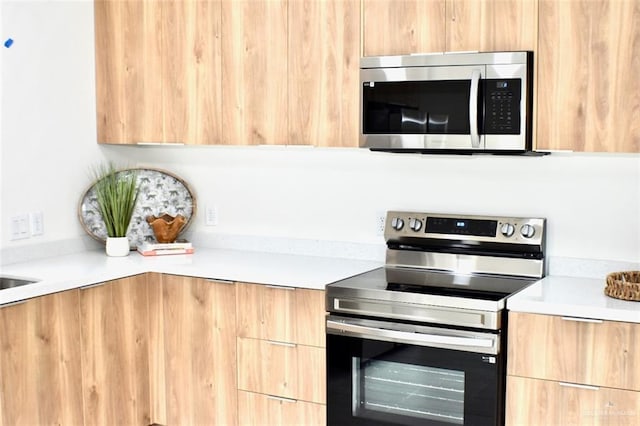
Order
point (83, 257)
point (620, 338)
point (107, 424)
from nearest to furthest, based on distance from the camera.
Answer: point (620, 338) → point (107, 424) → point (83, 257)

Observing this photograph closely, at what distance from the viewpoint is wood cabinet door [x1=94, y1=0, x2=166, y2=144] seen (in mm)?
3998

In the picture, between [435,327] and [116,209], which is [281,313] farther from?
[116,209]

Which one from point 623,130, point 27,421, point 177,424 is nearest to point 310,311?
point 177,424

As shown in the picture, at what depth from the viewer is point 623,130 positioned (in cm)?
306

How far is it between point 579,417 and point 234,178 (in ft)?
6.63

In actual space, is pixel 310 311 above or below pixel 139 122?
below

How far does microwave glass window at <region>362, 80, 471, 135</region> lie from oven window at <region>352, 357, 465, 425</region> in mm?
911

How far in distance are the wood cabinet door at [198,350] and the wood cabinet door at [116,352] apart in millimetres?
91

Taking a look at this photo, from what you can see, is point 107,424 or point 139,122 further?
point 139,122

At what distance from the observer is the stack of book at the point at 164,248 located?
399 centimetres

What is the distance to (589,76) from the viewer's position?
310 cm

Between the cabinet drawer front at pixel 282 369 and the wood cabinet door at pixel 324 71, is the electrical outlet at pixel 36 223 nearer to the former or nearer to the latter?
the cabinet drawer front at pixel 282 369

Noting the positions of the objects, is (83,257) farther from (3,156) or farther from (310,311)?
(310,311)

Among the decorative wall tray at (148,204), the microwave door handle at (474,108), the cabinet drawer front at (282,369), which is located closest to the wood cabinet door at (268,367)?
the cabinet drawer front at (282,369)
